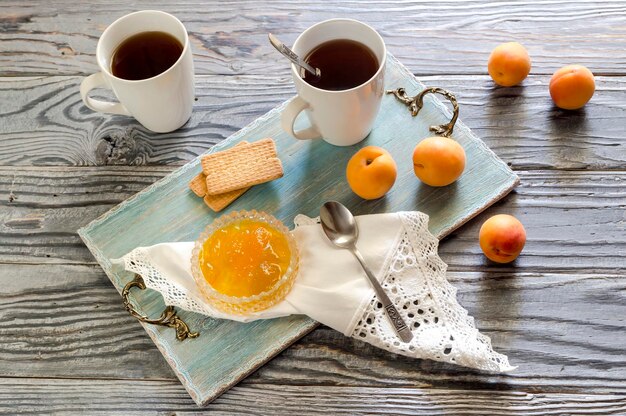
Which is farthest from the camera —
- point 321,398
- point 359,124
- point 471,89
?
point 471,89

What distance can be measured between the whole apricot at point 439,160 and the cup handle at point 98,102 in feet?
A: 1.68

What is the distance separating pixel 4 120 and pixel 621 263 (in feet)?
3.61

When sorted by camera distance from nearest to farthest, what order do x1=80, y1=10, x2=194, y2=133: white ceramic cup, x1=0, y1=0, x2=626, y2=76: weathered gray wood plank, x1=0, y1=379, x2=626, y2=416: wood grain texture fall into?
1. x1=0, y1=379, x2=626, y2=416: wood grain texture
2. x1=80, y1=10, x2=194, y2=133: white ceramic cup
3. x1=0, y1=0, x2=626, y2=76: weathered gray wood plank

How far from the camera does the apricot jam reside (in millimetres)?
1021

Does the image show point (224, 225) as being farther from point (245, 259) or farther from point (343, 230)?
point (343, 230)

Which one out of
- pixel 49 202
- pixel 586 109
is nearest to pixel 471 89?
pixel 586 109

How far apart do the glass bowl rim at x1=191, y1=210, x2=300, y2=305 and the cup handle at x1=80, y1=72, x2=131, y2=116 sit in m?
0.27

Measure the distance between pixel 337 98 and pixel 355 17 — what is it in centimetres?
36

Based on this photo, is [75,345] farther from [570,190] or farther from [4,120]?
[570,190]

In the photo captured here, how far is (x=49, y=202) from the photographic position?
3.86 ft

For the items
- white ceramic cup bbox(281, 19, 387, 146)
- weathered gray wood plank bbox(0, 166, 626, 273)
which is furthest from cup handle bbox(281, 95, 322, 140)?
weathered gray wood plank bbox(0, 166, 626, 273)

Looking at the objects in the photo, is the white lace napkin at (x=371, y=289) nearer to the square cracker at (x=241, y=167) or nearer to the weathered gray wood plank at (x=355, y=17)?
the square cracker at (x=241, y=167)

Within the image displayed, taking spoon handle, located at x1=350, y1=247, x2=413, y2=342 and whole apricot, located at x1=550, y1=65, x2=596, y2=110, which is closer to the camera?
spoon handle, located at x1=350, y1=247, x2=413, y2=342

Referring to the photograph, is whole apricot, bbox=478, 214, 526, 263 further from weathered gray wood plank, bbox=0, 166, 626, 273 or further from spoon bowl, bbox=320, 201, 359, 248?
spoon bowl, bbox=320, 201, 359, 248
